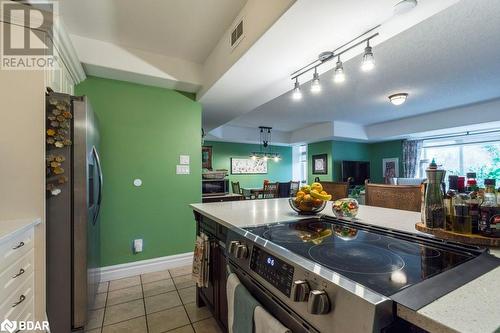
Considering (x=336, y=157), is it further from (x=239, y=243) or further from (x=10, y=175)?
(x=10, y=175)

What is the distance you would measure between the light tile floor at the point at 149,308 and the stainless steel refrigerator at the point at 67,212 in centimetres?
30

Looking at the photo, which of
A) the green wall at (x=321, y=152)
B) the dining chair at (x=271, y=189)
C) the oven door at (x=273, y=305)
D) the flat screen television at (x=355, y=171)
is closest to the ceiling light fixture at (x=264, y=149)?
the green wall at (x=321, y=152)

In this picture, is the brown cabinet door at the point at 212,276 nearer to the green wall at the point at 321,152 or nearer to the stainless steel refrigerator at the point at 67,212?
the stainless steel refrigerator at the point at 67,212

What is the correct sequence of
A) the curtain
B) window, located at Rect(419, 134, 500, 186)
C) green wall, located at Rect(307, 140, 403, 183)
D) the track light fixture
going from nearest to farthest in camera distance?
the track light fixture
window, located at Rect(419, 134, 500, 186)
the curtain
green wall, located at Rect(307, 140, 403, 183)

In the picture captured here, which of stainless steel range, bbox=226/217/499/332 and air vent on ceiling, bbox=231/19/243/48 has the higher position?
air vent on ceiling, bbox=231/19/243/48

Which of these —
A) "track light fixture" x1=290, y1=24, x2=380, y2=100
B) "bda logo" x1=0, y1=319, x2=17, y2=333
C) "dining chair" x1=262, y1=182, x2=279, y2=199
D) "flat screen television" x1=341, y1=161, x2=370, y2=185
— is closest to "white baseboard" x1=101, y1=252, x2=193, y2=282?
"bda logo" x1=0, y1=319, x2=17, y2=333

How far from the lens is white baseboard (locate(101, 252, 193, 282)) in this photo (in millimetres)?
2570

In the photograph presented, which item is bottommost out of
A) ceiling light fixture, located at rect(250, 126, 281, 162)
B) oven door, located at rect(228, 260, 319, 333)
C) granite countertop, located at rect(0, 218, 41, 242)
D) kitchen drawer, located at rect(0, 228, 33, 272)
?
oven door, located at rect(228, 260, 319, 333)

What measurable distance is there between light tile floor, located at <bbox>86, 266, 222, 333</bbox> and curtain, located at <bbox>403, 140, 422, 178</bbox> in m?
6.34

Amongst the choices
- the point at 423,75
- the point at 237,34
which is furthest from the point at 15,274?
the point at 423,75

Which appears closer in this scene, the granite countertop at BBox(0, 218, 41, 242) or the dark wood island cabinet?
the granite countertop at BBox(0, 218, 41, 242)

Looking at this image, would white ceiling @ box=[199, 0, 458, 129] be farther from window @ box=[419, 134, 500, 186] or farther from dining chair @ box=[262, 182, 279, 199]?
window @ box=[419, 134, 500, 186]

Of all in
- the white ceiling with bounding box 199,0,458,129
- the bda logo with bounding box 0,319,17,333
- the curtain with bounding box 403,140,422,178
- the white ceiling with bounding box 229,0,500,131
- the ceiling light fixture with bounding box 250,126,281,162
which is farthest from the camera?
the ceiling light fixture with bounding box 250,126,281,162

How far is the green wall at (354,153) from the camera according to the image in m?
6.55
